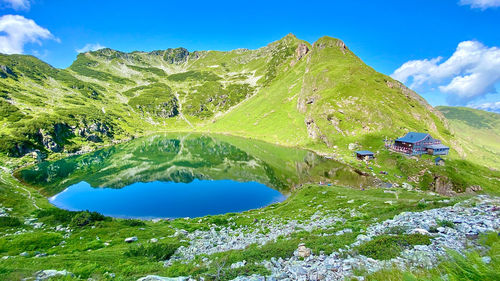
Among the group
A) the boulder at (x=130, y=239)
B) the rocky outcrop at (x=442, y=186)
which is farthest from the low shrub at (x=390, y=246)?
the rocky outcrop at (x=442, y=186)

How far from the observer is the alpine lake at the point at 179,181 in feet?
157

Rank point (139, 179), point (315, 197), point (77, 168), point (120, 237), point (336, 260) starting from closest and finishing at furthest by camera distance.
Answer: point (336, 260), point (120, 237), point (315, 197), point (139, 179), point (77, 168)

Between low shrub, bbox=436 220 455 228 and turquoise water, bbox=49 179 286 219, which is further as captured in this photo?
turquoise water, bbox=49 179 286 219

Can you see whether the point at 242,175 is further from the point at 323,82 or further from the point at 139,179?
the point at 323,82

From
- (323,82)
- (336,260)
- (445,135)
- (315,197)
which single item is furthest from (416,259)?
(323,82)

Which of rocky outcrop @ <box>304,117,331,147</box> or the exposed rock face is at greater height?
rocky outcrop @ <box>304,117,331,147</box>

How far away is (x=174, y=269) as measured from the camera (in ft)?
39.0

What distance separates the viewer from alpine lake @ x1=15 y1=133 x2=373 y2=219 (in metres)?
47.8

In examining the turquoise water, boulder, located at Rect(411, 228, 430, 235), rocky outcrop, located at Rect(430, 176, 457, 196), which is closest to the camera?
boulder, located at Rect(411, 228, 430, 235)

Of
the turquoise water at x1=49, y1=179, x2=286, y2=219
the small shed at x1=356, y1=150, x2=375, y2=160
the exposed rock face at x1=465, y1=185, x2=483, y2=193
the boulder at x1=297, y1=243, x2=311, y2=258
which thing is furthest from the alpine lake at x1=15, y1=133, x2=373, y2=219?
the boulder at x1=297, y1=243, x2=311, y2=258

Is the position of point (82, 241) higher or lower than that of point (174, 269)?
lower

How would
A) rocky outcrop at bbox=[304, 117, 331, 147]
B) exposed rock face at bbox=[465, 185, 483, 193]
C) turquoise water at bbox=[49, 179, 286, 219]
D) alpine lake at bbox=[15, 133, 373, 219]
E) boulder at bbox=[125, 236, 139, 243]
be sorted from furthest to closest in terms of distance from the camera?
rocky outcrop at bbox=[304, 117, 331, 147], exposed rock face at bbox=[465, 185, 483, 193], alpine lake at bbox=[15, 133, 373, 219], turquoise water at bbox=[49, 179, 286, 219], boulder at bbox=[125, 236, 139, 243]

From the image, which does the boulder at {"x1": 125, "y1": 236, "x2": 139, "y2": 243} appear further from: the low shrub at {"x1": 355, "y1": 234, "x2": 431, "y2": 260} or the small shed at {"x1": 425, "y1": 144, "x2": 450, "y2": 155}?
the small shed at {"x1": 425, "y1": 144, "x2": 450, "y2": 155}

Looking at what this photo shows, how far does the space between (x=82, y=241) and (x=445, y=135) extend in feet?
510
